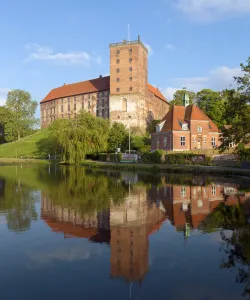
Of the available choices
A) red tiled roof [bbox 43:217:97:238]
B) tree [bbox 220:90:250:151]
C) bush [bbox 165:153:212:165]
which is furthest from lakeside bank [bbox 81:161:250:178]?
red tiled roof [bbox 43:217:97:238]

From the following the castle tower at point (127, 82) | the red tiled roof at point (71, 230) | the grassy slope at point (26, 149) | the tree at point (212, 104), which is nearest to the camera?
the red tiled roof at point (71, 230)

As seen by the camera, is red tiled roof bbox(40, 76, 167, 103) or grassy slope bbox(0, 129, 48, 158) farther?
red tiled roof bbox(40, 76, 167, 103)

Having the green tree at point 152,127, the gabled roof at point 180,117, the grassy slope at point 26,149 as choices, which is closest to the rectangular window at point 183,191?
the gabled roof at point 180,117

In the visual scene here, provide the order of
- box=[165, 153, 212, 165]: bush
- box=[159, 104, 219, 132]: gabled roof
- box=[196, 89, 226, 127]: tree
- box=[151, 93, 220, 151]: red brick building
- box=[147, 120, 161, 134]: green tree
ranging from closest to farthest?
box=[165, 153, 212, 165]: bush < box=[151, 93, 220, 151]: red brick building < box=[159, 104, 219, 132]: gabled roof < box=[196, 89, 226, 127]: tree < box=[147, 120, 161, 134]: green tree

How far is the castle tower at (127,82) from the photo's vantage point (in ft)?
233

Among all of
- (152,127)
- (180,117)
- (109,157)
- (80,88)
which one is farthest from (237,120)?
(80,88)

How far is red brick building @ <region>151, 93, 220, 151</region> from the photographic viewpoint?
5034 cm

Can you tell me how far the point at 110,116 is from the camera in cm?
7350

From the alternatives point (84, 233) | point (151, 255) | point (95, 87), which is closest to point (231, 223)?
point (151, 255)

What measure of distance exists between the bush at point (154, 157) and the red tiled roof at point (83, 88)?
135ft

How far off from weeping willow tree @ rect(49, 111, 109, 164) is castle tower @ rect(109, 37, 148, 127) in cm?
1904

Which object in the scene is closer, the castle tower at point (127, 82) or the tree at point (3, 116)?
the castle tower at point (127, 82)

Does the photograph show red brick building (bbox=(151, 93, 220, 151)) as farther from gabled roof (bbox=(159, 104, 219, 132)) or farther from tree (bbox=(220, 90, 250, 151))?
tree (bbox=(220, 90, 250, 151))

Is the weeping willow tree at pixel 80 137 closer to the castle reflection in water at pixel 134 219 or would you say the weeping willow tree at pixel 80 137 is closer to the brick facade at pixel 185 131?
the brick facade at pixel 185 131
